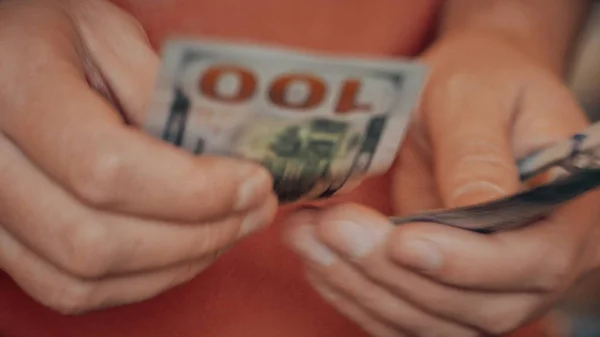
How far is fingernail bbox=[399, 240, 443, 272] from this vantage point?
0.48 meters

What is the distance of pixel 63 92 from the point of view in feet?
1.43

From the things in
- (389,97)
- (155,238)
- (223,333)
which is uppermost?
(389,97)

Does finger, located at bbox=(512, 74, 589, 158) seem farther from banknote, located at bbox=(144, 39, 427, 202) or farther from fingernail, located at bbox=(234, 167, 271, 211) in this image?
fingernail, located at bbox=(234, 167, 271, 211)

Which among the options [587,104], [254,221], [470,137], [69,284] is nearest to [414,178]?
[470,137]

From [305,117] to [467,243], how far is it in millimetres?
152

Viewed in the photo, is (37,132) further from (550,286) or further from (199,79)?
(550,286)

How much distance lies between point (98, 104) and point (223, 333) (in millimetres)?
222

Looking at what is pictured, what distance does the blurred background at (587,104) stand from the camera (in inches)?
48.1

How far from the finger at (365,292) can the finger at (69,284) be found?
100mm

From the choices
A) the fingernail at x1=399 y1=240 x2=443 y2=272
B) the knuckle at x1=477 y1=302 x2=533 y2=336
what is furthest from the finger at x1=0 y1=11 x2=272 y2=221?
the knuckle at x1=477 y1=302 x2=533 y2=336

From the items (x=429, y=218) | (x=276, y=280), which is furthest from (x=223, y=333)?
(x=429, y=218)

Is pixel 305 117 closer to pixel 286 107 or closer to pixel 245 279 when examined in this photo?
pixel 286 107

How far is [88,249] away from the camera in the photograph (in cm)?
43

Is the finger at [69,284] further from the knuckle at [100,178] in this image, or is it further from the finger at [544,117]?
the finger at [544,117]
